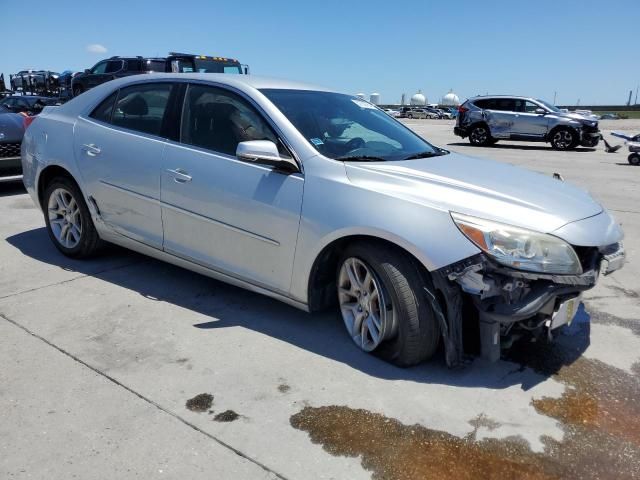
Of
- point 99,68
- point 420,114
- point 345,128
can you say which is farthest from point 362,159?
point 420,114

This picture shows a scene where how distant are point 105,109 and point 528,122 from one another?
16280 millimetres

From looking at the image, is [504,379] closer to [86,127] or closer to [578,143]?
[86,127]

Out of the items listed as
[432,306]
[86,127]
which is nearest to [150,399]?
[432,306]

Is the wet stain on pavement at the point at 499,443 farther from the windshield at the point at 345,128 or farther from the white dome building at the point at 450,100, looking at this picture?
the white dome building at the point at 450,100

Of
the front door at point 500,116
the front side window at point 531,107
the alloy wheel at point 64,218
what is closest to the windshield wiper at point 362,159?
the alloy wheel at point 64,218

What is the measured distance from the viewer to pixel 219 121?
3662mm

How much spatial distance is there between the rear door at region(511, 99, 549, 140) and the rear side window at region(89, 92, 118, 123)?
53.0ft

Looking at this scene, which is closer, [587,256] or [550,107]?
[587,256]

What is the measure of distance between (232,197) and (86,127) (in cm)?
181

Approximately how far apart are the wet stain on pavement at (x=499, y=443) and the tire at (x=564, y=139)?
642 inches

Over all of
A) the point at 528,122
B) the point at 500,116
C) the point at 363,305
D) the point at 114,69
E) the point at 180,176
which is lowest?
the point at 363,305

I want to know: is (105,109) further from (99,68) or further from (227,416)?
(99,68)

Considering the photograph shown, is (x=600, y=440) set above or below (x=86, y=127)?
below

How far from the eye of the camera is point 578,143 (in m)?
17.3
